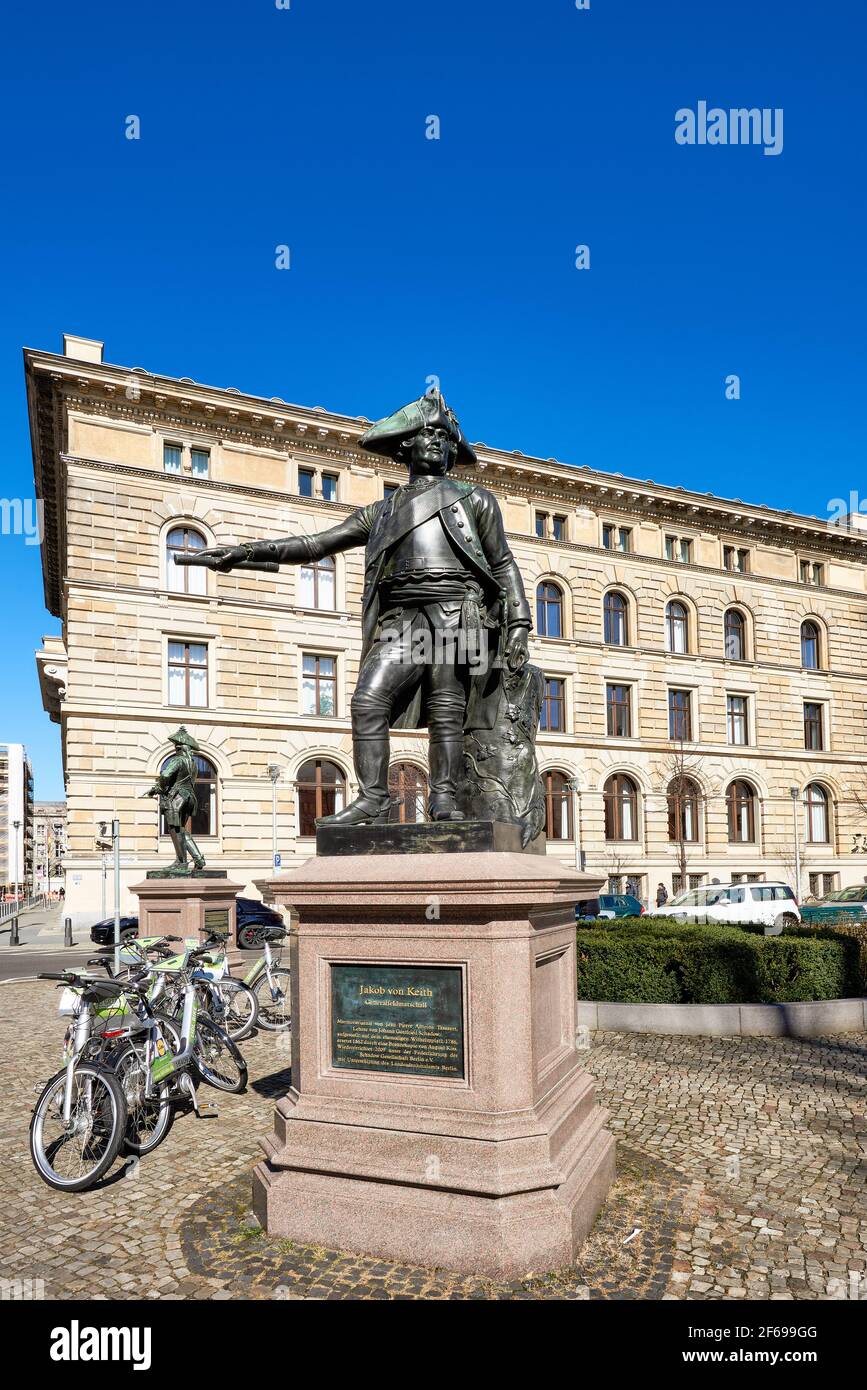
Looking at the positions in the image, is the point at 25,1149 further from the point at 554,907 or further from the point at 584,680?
the point at 584,680

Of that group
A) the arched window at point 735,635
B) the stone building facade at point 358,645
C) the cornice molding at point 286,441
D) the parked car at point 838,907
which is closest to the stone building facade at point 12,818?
the stone building facade at point 358,645

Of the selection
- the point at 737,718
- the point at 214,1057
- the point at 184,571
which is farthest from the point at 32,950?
the point at 737,718

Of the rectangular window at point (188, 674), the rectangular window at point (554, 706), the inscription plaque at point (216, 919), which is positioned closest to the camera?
the inscription plaque at point (216, 919)

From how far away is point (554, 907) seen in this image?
17.7 ft

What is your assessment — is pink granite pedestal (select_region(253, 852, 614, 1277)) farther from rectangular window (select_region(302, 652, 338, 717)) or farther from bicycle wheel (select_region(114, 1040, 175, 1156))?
rectangular window (select_region(302, 652, 338, 717))

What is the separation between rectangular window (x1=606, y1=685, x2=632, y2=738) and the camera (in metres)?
41.1

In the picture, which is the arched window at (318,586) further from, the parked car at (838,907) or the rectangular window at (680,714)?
the parked car at (838,907)

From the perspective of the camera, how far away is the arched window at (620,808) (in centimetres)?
4012

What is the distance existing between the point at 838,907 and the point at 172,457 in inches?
1054

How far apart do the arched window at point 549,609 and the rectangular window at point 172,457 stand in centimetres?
1587

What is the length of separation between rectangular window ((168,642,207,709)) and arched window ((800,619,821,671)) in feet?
102

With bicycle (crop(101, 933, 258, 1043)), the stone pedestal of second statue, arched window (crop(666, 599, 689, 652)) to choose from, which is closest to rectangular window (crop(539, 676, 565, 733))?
arched window (crop(666, 599, 689, 652))

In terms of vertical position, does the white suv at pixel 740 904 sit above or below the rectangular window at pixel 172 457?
below
